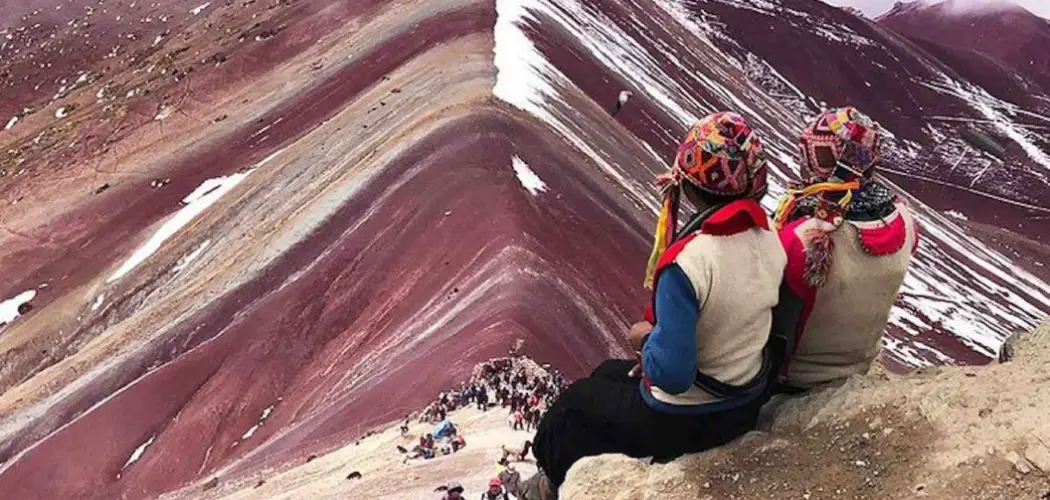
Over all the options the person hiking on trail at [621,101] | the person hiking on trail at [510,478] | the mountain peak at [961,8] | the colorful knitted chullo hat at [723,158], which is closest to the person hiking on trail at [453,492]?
the person hiking on trail at [510,478]

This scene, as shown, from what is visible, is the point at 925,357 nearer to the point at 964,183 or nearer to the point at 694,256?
the point at 694,256

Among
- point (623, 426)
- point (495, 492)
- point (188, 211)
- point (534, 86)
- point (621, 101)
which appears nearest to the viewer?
point (623, 426)

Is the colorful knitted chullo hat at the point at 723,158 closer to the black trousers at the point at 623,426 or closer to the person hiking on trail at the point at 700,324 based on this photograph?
the person hiking on trail at the point at 700,324

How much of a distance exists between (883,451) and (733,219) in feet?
4.77

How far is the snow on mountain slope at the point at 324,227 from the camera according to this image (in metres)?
16.0

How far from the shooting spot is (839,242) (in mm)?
5250

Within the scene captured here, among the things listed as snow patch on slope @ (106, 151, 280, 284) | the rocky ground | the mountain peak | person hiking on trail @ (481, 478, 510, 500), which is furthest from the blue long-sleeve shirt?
the mountain peak

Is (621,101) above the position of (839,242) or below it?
below

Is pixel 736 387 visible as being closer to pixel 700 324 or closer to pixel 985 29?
pixel 700 324

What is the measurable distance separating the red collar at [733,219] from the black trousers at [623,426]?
42.2 inches

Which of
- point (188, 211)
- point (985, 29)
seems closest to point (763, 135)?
point (188, 211)

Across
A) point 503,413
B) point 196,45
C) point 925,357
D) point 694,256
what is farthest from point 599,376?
point 196,45

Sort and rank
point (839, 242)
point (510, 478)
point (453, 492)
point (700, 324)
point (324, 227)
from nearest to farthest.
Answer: point (700, 324), point (839, 242), point (510, 478), point (453, 492), point (324, 227)

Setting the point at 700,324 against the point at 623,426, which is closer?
the point at 700,324
